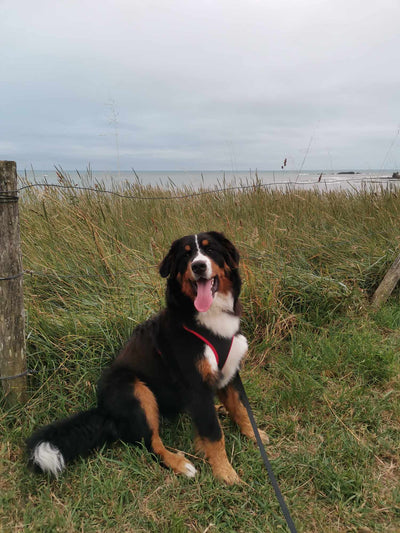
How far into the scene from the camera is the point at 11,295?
2.55 m

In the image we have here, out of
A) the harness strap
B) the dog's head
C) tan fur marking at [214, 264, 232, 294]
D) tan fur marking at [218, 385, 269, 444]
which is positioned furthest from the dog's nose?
tan fur marking at [218, 385, 269, 444]

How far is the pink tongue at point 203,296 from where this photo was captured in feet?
7.77

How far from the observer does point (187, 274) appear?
2.39 meters

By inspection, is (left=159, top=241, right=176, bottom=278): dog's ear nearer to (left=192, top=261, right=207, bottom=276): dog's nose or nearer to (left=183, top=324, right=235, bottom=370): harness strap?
(left=192, top=261, right=207, bottom=276): dog's nose

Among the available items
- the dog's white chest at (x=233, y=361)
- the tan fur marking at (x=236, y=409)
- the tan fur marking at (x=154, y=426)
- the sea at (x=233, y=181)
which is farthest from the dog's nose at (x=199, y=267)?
the sea at (x=233, y=181)

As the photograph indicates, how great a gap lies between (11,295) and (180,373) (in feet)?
4.01

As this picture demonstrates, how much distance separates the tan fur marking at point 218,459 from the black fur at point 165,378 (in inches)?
1.8

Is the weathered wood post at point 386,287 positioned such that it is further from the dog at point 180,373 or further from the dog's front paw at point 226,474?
the dog's front paw at point 226,474

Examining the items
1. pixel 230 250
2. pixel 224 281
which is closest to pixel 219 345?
pixel 224 281

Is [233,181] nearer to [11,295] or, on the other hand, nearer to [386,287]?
[386,287]

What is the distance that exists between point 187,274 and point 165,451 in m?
1.08

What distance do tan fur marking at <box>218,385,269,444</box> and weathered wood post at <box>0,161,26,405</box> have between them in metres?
1.42

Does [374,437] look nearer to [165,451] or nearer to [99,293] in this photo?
[165,451]

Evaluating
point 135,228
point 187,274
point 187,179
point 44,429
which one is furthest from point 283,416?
point 187,179
